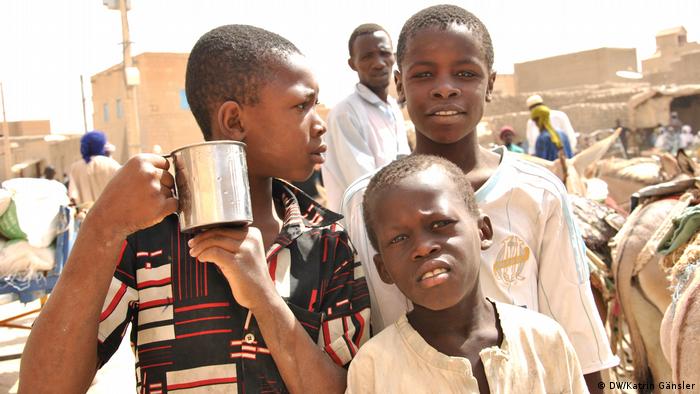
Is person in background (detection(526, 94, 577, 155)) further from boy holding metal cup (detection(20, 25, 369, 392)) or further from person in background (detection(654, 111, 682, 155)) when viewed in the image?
person in background (detection(654, 111, 682, 155))

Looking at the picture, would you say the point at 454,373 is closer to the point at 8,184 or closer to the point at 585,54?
the point at 8,184

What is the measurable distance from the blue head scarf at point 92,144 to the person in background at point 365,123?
178 inches

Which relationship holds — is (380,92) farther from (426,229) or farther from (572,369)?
(572,369)

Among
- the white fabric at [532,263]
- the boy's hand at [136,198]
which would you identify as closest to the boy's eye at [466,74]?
A: the white fabric at [532,263]

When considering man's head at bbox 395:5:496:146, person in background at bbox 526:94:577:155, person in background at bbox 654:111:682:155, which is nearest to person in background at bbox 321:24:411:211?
man's head at bbox 395:5:496:146

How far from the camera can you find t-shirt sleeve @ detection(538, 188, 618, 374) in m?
1.95

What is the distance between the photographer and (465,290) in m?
1.66

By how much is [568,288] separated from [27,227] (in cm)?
473

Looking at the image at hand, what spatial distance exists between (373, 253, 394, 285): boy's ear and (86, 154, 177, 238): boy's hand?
57 cm

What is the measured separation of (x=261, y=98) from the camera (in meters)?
1.72

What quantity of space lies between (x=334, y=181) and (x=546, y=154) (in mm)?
4658

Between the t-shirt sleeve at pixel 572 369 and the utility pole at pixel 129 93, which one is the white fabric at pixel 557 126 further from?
the utility pole at pixel 129 93

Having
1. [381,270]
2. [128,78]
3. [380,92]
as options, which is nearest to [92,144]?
[380,92]

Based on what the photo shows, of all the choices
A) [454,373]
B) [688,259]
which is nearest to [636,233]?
[688,259]
